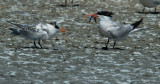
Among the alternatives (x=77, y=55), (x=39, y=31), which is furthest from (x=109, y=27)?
(x=39, y=31)

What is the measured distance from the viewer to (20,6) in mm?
18875

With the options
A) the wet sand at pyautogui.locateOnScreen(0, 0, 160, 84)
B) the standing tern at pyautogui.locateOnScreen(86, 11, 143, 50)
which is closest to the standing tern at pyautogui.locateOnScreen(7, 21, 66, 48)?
the wet sand at pyautogui.locateOnScreen(0, 0, 160, 84)

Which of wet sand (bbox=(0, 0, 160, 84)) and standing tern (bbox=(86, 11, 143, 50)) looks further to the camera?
standing tern (bbox=(86, 11, 143, 50))

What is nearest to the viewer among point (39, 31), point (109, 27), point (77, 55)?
point (77, 55)

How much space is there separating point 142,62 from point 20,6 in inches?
385

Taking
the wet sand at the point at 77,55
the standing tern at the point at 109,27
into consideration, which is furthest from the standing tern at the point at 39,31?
the standing tern at the point at 109,27

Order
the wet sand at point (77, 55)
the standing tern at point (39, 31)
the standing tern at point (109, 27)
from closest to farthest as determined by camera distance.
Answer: the wet sand at point (77, 55), the standing tern at point (39, 31), the standing tern at point (109, 27)

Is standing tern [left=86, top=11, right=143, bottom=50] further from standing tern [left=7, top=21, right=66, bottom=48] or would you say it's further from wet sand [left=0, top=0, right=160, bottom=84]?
standing tern [left=7, top=21, right=66, bottom=48]

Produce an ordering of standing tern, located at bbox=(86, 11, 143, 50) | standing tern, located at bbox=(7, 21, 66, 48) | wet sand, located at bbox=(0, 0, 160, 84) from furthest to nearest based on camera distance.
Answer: standing tern, located at bbox=(86, 11, 143, 50) < standing tern, located at bbox=(7, 21, 66, 48) < wet sand, located at bbox=(0, 0, 160, 84)

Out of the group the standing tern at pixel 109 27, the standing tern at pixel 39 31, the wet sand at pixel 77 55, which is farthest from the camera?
the standing tern at pixel 109 27

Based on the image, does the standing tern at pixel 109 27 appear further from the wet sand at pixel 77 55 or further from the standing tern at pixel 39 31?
A: the standing tern at pixel 39 31

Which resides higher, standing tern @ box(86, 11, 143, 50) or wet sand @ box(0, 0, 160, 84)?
standing tern @ box(86, 11, 143, 50)

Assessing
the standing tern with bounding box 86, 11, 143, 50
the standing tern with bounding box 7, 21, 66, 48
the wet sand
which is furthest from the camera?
the standing tern with bounding box 86, 11, 143, 50

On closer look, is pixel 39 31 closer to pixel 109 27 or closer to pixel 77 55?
pixel 77 55
